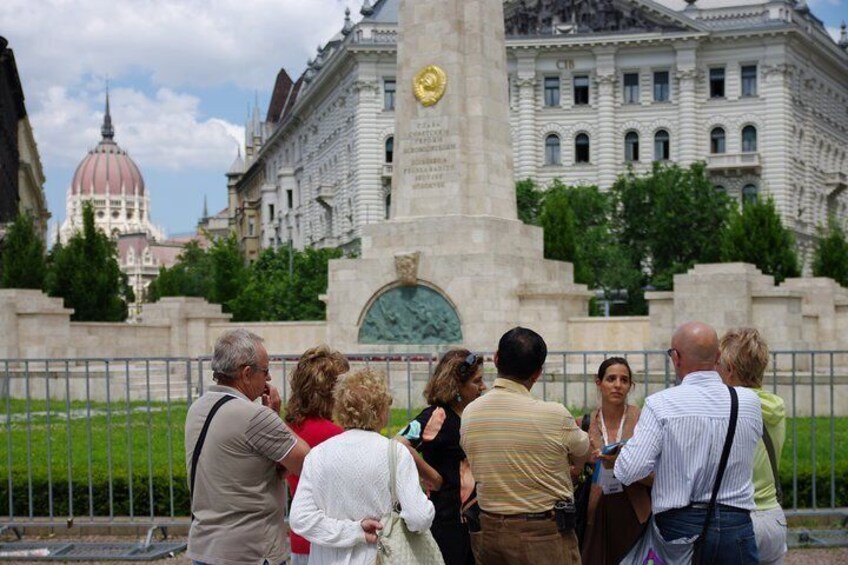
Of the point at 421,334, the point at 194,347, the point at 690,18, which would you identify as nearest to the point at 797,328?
the point at 421,334

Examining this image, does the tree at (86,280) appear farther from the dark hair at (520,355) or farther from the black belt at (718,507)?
the black belt at (718,507)

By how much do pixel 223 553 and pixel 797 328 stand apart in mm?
19395

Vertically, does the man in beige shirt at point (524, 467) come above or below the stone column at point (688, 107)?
below

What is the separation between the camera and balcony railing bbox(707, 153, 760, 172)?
68125 mm

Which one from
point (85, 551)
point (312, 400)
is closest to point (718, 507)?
point (312, 400)

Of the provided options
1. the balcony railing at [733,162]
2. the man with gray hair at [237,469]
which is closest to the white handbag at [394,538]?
the man with gray hair at [237,469]

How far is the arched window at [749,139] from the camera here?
69.2 meters

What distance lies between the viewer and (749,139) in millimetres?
69438

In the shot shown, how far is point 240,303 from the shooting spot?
5184 cm

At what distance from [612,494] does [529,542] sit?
0.68m

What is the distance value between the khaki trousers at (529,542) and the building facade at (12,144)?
5168 cm

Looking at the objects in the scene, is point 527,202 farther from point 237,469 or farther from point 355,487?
point 355,487

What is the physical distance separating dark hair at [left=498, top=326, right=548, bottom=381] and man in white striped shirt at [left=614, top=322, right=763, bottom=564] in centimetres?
64

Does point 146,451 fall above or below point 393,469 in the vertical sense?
below
